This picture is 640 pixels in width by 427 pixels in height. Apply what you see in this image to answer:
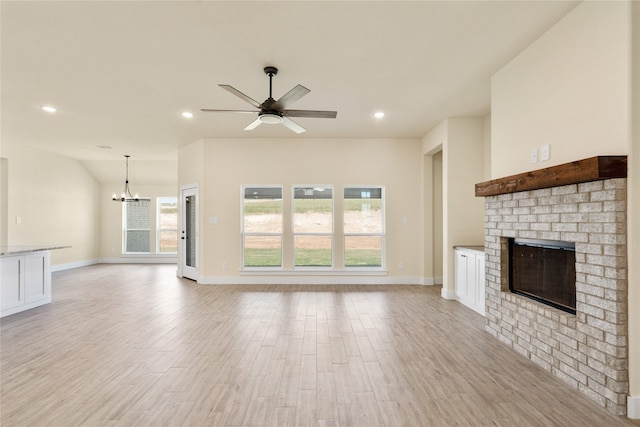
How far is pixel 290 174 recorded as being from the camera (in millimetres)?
6266

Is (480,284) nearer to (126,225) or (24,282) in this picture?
(24,282)

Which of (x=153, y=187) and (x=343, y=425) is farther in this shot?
(x=153, y=187)

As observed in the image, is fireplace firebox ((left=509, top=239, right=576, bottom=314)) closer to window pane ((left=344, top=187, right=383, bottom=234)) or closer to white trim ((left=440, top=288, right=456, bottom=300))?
white trim ((left=440, top=288, right=456, bottom=300))

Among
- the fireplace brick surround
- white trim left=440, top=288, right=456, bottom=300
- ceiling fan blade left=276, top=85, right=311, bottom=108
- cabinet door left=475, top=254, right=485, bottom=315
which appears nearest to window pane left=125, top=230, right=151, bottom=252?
ceiling fan blade left=276, top=85, right=311, bottom=108

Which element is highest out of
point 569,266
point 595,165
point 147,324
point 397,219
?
point 595,165

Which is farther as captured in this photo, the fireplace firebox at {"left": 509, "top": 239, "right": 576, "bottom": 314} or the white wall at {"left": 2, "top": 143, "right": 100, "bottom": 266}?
the white wall at {"left": 2, "top": 143, "right": 100, "bottom": 266}

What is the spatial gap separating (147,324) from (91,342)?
0.63m

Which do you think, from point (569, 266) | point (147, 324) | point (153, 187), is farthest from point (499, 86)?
point (153, 187)

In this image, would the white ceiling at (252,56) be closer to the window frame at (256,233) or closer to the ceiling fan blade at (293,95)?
the ceiling fan blade at (293,95)

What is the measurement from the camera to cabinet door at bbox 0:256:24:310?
408 centimetres

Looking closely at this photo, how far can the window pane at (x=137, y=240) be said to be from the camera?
30.4 ft

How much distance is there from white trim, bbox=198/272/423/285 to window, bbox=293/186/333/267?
0.88 feet

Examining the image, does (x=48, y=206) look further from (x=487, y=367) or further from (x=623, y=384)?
(x=623, y=384)

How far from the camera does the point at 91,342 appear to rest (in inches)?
129
